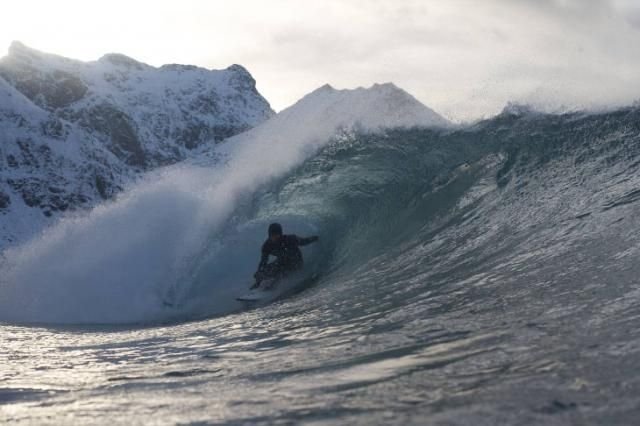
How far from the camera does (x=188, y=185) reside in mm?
16547

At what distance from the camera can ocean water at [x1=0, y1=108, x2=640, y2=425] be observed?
3312 millimetres

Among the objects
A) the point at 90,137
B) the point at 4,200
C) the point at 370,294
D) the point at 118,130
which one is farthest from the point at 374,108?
the point at 118,130

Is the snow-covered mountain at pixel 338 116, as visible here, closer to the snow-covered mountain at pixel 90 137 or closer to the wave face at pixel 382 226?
the snow-covered mountain at pixel 90 137

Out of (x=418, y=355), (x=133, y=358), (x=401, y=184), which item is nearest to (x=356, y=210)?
(x=401, y=184)

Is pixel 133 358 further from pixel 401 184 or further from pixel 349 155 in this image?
pixel 349 155

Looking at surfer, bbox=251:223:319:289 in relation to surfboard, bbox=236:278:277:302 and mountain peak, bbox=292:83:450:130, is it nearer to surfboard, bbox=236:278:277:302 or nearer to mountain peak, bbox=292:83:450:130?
surfboard, bbox=236:278:277:302

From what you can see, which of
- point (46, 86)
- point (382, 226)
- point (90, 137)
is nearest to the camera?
point (382, 226)

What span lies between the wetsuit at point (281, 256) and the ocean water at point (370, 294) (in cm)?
41

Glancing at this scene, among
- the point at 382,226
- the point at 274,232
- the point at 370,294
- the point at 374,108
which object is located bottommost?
the point at 370,294

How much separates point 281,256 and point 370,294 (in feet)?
12.7

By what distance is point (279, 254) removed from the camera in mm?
10680

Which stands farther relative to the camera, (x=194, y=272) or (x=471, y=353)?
(x=194, y=272)

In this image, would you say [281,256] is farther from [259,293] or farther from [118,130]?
[118,130]

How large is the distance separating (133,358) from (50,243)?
9.29 m
